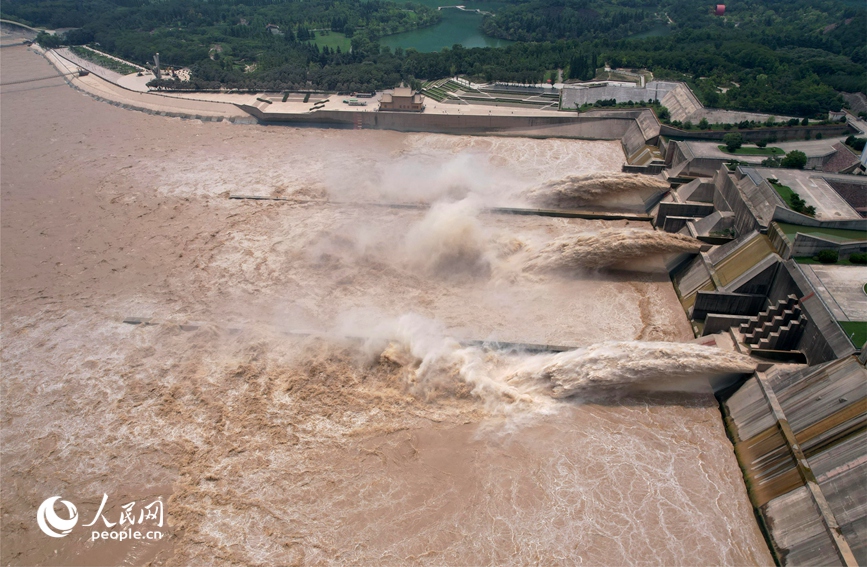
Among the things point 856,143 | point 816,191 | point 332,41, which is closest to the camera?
point 816,191

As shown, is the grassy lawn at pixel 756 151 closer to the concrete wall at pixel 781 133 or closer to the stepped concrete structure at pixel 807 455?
the concrete wall at pixel 781 133

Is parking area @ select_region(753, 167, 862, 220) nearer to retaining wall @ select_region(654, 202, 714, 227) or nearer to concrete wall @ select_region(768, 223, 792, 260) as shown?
concrete wall @ select_region(768, 223, 792, 260)

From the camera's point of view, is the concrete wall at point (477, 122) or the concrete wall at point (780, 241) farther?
the concrete wall at point (477, 122)

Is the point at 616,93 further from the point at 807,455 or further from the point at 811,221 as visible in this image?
the point at 807,455

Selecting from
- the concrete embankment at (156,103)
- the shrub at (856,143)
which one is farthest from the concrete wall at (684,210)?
the concrete embankment at (156,103)

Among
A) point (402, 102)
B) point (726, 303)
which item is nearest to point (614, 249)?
point (726, 303)

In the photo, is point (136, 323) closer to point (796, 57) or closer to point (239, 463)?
point (239, 463)
